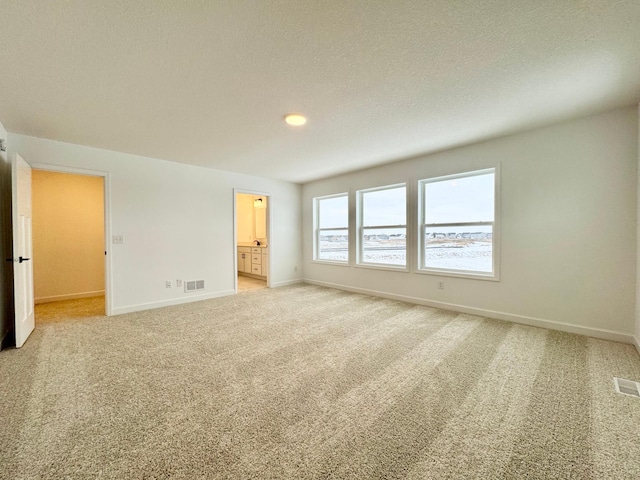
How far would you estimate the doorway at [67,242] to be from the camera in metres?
4.61

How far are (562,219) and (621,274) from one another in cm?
76

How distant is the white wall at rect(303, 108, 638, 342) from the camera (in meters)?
2.81

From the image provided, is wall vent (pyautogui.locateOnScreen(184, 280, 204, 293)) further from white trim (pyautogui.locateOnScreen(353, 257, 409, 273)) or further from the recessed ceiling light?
the recessed ceiling light

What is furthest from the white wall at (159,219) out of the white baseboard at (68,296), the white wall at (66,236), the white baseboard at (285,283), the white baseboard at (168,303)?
the white baseboard at (68,296)

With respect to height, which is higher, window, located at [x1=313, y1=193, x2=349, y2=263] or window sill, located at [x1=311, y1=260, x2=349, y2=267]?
window, located at [x1=313, y1=193, x2=349, y2=263]

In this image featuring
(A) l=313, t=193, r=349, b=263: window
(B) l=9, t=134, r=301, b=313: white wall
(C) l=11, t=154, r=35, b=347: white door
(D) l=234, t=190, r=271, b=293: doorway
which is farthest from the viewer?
(D) l=234, t=190, r=271, b=293: doorway

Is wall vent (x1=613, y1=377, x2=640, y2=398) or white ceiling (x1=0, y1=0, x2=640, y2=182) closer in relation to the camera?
white ceiling (x1=0, y1=0, x2=640, y2=182)

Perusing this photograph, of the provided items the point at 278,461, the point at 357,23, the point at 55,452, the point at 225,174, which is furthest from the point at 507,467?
the point at 225,174

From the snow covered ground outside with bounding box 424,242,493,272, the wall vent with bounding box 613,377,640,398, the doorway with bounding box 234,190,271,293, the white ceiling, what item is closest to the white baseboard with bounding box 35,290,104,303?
the doorway with bounding box 234,190,271,293

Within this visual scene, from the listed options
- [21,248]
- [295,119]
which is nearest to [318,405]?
[295,119]

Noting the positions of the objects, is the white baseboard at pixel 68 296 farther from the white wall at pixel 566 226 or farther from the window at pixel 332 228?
the white wall at pixel 566 226

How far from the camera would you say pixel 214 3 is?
148 centimetres

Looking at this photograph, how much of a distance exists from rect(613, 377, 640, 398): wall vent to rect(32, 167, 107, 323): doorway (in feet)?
19.8

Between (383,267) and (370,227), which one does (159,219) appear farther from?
(383,267)
